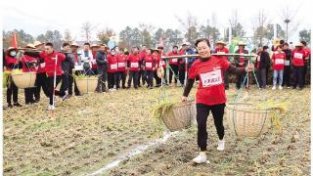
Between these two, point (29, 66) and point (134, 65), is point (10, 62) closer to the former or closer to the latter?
point (29, 66)

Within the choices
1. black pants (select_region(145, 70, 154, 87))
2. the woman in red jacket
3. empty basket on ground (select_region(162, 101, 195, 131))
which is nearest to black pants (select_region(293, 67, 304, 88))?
black pants (select_region(145, 70, 154, 87))

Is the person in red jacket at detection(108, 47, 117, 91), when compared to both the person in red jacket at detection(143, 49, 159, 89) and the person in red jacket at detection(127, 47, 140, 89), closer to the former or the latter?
the person in red jacket at detection(127, 47, 140, 89)

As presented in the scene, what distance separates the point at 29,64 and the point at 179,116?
6977 mm

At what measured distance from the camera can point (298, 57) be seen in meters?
16.9

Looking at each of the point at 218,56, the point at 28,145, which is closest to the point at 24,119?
the point at 28,145

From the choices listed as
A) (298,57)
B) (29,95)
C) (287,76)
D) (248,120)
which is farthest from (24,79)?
(287,76)

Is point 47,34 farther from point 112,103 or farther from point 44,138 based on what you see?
point 44,138

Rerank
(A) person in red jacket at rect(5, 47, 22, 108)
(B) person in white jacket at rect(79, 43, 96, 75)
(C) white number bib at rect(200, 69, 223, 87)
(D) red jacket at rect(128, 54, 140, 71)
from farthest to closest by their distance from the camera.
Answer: (D) red jacket at rect(128, 54, 140, 71), (B) person in white jacket at rect(79, 43, 96, 75), (A) person in red jacket at rect(5, 47, 22, 108), (C) white number bib at rect(200, 69, 223, 87)

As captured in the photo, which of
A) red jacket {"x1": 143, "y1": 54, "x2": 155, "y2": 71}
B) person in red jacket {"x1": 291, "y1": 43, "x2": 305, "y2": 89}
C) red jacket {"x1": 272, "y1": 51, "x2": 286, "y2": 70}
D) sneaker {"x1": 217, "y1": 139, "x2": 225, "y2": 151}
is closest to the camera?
sneaker {"x1": 217, "y1": 139, "x2": 225, "y2": 151}

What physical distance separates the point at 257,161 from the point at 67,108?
684 centimetres

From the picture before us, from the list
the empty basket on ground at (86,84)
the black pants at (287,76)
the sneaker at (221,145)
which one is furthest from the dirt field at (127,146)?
the black pants at (287,76)

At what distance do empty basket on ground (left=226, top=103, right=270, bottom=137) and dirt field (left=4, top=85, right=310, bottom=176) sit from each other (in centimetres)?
37

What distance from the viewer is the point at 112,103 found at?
1373 centimetres

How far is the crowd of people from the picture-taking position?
1254 centimetres
